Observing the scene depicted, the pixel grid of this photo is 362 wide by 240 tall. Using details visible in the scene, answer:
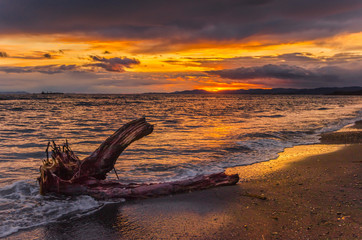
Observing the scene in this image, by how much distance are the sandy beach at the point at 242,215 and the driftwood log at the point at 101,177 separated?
0.22 m

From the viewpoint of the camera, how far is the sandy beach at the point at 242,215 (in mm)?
3826

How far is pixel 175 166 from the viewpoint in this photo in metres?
8.62

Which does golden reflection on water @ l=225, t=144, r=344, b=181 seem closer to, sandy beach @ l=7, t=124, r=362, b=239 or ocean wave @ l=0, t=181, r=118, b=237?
sandy beach @ l=7, t=124, r=362, b=239

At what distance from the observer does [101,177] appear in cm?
580

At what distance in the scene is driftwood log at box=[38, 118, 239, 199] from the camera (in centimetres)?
541

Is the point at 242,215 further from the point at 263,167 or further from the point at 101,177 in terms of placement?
the point at 263,167

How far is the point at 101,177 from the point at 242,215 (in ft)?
10.2

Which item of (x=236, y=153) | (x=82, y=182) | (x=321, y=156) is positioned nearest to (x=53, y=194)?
(x=82, y=182)

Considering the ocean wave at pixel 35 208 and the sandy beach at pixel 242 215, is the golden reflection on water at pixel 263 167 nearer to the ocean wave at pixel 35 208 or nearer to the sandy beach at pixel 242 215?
the sandy beach at pixel 242 215

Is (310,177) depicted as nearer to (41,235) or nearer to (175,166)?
(175,166)

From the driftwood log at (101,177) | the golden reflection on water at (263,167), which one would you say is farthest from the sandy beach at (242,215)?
the golden reflection on water at (263,167)

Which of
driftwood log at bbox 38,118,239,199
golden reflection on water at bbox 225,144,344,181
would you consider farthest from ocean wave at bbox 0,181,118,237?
golden reflection on water at bbox 225,144,344,181

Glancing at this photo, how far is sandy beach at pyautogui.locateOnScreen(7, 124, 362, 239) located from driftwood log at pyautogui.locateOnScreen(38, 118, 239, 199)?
22cm

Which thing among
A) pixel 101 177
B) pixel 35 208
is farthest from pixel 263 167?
pixel 35 208
